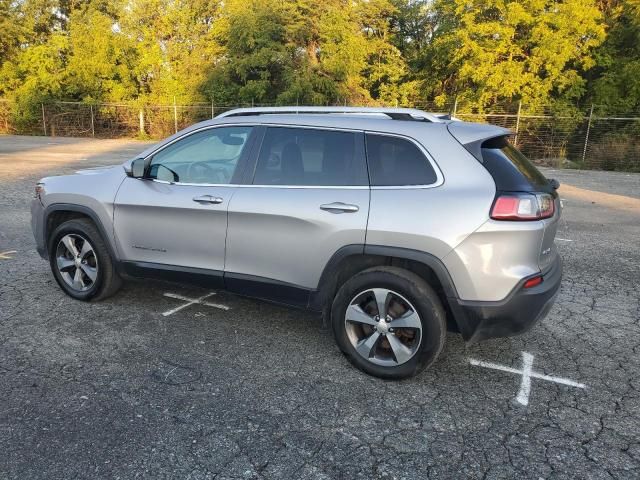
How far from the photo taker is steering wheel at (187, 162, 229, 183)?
3930 millimetres

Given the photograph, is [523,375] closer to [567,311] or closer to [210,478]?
[567,311]

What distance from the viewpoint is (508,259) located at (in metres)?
3.03

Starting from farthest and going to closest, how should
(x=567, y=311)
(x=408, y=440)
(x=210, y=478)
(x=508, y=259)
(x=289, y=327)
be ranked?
1. (x=567, y=311)
2. (x=289, y=327)
3. (x=508, y=259)
4. (x=408, y=440)
5. (x=210, y=478)

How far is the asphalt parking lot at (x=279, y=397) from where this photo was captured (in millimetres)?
2566

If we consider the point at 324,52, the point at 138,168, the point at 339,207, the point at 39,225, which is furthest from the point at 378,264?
the point at 324,52

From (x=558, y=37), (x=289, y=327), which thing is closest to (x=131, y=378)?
(x=289, y=327)

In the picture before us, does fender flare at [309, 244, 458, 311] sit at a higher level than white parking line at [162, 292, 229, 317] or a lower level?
higher

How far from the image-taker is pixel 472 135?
3293 millimetres

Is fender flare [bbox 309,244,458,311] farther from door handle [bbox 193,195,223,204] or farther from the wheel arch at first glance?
door handle [bbox 193,195,223,204]

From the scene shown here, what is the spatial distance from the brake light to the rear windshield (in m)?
0.54

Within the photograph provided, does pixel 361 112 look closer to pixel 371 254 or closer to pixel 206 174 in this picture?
pixel 371 254

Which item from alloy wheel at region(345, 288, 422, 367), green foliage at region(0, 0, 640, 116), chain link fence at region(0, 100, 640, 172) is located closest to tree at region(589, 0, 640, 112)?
green foliage at region(0, 0, 640, 116)

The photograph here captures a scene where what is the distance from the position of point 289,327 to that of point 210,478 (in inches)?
70.9

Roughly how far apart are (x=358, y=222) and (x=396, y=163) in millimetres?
459
